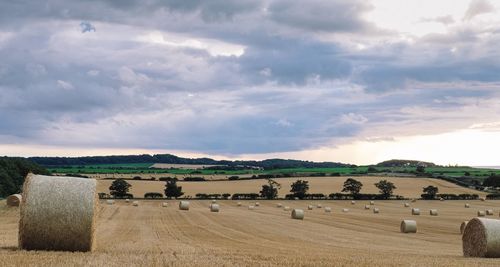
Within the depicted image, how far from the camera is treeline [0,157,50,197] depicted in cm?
8156

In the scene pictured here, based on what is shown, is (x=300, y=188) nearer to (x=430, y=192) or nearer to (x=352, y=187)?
(x=352, y=187)

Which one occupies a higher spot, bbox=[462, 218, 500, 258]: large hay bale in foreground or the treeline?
the treeline

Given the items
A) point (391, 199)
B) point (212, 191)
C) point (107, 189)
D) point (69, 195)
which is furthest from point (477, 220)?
point (107, 189)

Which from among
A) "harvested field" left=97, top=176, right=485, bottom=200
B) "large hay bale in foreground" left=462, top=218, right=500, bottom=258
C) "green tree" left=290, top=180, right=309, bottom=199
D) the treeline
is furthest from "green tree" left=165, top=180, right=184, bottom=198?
"large hay bale in foreground" left=462, top=218, right=500, bottom=258

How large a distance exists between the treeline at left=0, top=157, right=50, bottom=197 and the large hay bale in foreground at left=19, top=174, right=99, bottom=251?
2541 inches

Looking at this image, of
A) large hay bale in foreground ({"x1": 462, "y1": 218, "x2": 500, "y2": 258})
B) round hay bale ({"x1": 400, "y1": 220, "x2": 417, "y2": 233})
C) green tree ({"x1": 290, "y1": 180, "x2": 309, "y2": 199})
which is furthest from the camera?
green tree ({"x1": 290, "y1": 180, "x2": 309, "y2": 199})

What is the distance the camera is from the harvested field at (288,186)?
324ft

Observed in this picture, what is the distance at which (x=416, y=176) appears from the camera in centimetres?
12331

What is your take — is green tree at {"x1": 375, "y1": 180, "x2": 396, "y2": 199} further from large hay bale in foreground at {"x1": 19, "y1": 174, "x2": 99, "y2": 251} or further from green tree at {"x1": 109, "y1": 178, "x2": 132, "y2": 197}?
large hay bale in foreground at {"x1": 19, "y1": 174, "x2": 99, "y2": 251}

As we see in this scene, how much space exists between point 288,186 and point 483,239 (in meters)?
85.6

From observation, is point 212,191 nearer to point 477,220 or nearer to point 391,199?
point 391,199

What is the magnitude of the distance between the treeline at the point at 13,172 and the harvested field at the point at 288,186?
10678mm

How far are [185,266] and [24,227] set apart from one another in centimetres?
568

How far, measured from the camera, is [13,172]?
87.7 meters
